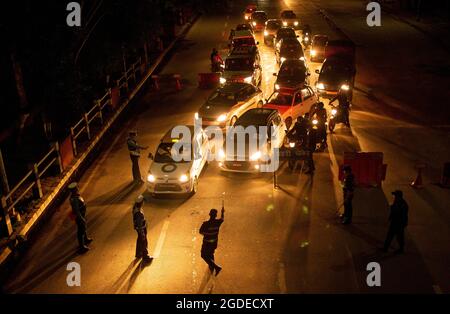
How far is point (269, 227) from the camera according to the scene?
12086 mm

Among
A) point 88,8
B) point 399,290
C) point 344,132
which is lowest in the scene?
point 399,290

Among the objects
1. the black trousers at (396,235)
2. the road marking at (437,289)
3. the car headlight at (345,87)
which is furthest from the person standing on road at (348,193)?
the car headlight at (345,87)

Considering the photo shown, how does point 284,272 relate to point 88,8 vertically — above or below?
below

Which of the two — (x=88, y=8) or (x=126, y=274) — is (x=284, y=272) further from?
A: (x=88, y=8)

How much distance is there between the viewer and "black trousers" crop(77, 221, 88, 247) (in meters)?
11.1

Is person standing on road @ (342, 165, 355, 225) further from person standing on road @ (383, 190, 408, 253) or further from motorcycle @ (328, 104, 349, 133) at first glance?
motorcycle @ (328, 104, 349, 133)

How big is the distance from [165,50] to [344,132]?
18.5 m

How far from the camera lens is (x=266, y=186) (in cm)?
1440

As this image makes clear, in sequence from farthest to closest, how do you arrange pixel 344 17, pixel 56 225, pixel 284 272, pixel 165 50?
pixel 344 17
pixel 165 50
pixel 56 225
pixel 284 272

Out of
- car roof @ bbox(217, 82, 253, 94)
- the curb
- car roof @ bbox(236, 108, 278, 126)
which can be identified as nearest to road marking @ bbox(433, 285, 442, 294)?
car roof @ bbox(236, 108, 278, 126)

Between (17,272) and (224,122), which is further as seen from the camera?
(224,122)

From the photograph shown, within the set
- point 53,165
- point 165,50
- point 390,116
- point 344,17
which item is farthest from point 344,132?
point 344,17

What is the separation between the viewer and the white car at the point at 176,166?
13453 mm

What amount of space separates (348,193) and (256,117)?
5.43m
